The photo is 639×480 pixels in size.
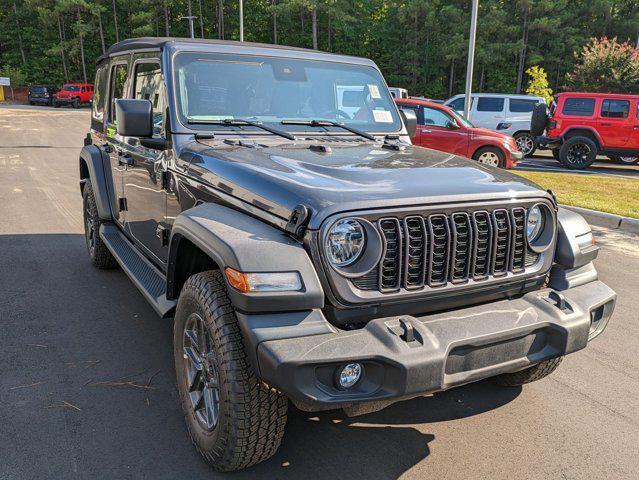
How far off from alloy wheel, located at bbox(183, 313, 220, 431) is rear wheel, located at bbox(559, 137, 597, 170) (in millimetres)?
15025

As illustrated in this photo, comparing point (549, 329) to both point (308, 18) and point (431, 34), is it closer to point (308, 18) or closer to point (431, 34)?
point (431, 34)

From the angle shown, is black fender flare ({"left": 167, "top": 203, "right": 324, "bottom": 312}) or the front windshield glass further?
the front windshield glass

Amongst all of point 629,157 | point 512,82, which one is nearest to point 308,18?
point 512,82

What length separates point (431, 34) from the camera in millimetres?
48688

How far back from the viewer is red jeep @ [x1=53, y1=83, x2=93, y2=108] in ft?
150

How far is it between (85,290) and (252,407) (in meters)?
3.24

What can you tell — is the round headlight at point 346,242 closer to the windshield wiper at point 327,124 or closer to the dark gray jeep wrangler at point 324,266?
the dark gray jeep wrangler at point 324,266

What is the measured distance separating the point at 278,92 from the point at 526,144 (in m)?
16.4

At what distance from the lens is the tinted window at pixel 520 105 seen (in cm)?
1859

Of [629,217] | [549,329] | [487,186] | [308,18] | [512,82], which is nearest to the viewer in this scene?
[549,329]

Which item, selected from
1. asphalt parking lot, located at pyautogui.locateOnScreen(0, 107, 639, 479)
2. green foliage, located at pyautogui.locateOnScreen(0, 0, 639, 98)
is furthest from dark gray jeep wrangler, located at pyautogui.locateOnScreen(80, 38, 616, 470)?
green foliage, located at pyautogui.locateOnScreen(0, 0, 639, 98)

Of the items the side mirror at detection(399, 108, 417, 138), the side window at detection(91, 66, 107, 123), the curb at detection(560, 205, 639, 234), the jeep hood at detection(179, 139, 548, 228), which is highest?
the side window at detection(91, 66, 107, 123)

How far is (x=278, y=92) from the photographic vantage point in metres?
3.85

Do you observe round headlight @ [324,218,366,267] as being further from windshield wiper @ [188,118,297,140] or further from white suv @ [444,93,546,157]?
white suv @ [444,93,546,157]
